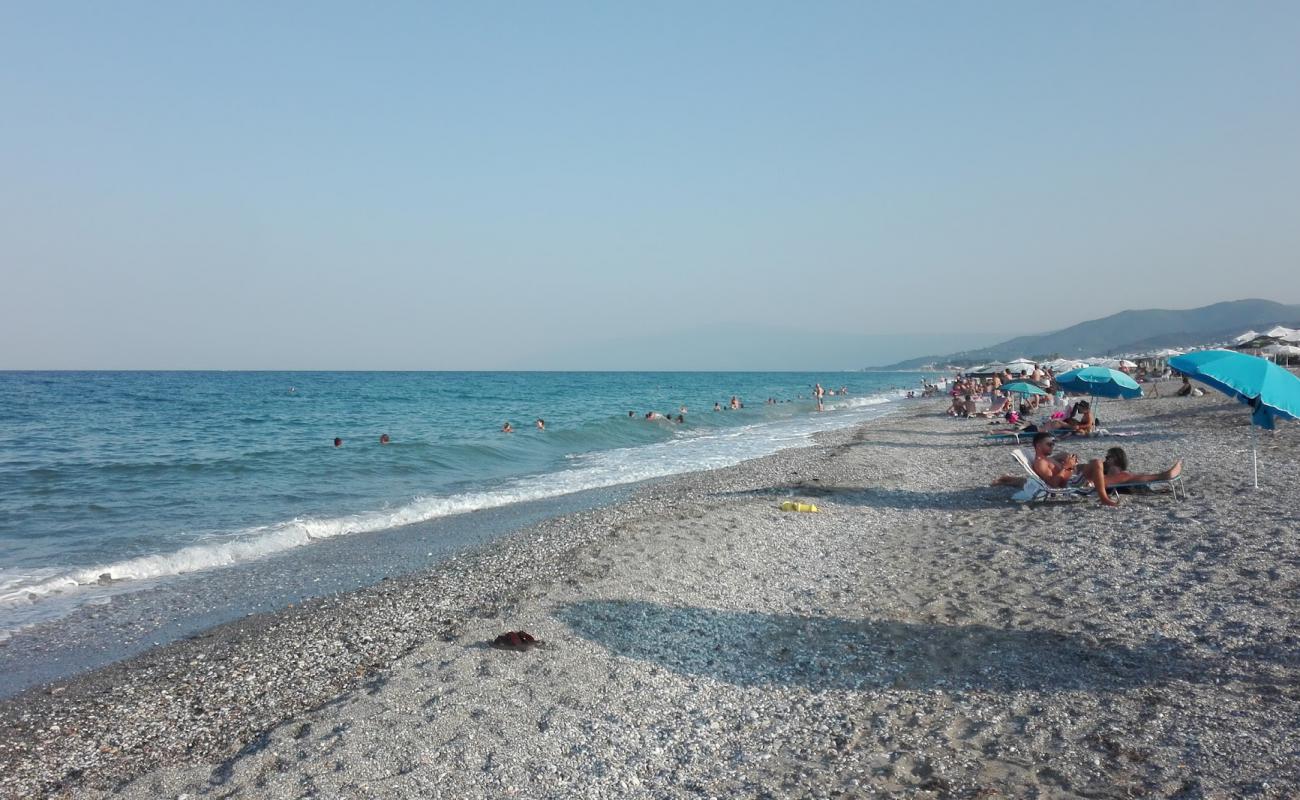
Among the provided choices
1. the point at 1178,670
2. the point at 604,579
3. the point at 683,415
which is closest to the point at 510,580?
the point at 604,579

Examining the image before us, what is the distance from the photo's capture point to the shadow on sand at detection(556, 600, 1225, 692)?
5.28 metres

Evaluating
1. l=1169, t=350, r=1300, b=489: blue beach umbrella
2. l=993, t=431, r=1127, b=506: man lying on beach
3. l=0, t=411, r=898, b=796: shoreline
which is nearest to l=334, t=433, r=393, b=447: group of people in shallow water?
l=0, t=411, r=898, b=796: shoreline

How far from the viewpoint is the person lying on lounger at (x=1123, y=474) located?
422 inches

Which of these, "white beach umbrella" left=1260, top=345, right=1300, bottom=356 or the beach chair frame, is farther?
"white beach umbrella" left=1260, top=345, right=1300, bottom=356

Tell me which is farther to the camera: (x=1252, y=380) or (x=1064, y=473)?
(x=1064, y=473)

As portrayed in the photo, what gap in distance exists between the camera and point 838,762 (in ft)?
14.4

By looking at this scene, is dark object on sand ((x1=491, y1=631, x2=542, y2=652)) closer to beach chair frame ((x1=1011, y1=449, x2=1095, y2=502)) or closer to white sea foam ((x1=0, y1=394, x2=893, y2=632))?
white sea foam ((x1=0, y1=394, x2=893, y2=632))

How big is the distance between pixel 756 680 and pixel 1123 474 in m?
8.20

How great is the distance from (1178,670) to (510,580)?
6.33 meters

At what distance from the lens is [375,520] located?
45.0ft

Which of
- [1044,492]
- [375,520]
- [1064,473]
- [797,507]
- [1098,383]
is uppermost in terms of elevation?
[1098,383]

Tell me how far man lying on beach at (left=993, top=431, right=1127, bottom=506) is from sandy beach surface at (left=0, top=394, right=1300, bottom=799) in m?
0.86

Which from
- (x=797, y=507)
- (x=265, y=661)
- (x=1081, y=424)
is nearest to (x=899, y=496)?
(x=797, y=507)

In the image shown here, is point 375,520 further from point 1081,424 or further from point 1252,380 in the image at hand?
point 1081,424
